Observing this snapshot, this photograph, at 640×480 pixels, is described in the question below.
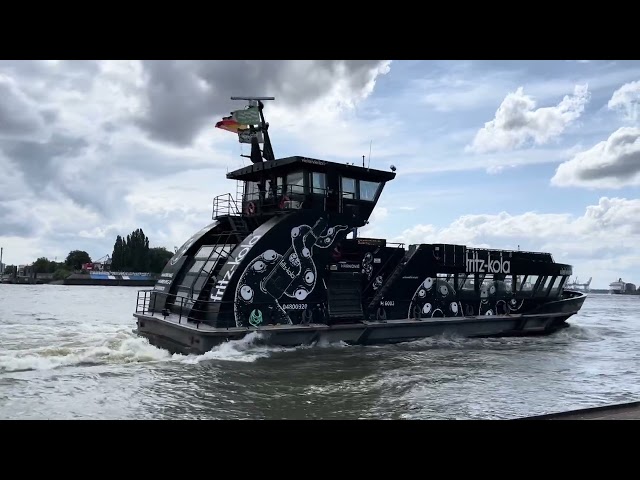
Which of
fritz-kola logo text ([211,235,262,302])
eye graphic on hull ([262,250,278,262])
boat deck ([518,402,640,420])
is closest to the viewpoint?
boat deck ([518,402,640,420])

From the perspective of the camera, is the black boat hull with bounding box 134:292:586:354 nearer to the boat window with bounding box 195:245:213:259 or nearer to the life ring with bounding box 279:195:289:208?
the boat window with bounding box 195:245:213:259

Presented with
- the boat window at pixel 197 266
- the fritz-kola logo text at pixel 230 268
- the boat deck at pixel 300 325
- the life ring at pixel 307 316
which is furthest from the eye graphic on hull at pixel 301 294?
the boat window at pixel 197 266

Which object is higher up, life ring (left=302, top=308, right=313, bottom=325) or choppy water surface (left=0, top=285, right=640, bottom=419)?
life ring (left=302, top=308, right=313, bottom=325)

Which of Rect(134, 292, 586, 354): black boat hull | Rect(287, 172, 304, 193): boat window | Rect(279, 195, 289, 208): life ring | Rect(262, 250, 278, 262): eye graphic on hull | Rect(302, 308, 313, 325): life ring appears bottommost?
Rect(134, 292, 586, 354): black boat hull

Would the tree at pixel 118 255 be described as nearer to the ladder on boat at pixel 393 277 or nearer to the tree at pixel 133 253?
the tree at pixel 133 253

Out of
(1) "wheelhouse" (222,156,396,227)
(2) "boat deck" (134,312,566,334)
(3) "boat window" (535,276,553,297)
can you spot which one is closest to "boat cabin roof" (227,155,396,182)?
(1) "wheelhouse" (222,156,396,227)

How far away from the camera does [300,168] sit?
53.1ft

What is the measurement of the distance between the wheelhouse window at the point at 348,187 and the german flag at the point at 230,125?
4449 millimetres

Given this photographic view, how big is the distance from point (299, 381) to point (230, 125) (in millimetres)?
11007

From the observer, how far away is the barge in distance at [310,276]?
14047 millimetres

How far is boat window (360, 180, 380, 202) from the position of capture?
1739 centimetres

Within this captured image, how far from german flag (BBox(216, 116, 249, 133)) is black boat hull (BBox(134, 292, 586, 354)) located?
24.1 feet
